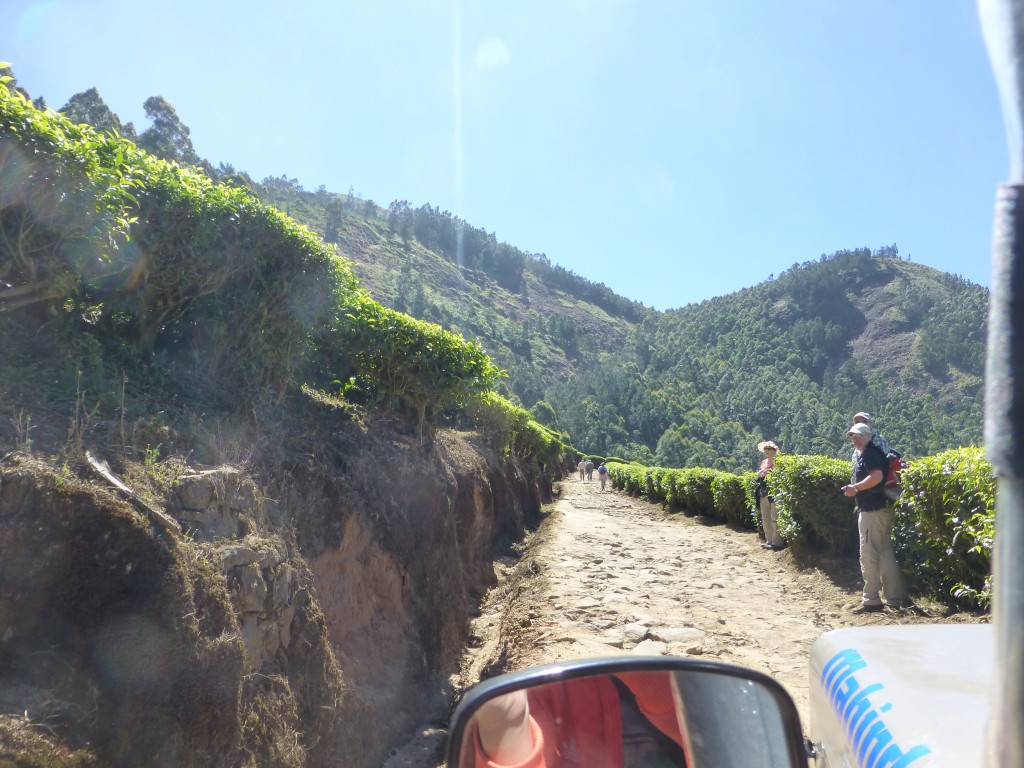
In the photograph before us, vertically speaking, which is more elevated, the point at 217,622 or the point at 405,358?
the point at 405,358

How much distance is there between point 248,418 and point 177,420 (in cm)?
107

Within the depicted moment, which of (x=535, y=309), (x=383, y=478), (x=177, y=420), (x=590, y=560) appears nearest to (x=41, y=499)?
(x=177, y=420)

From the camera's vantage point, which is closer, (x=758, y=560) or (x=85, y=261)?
(x=85, y=261)

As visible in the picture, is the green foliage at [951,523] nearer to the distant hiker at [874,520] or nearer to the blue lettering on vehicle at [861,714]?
the distant hiker at [874,520]

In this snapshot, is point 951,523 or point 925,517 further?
point 925,517

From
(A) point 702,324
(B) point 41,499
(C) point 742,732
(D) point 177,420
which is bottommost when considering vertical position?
(C) point 742,732

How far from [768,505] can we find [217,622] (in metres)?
10.3

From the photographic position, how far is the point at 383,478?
7145mm

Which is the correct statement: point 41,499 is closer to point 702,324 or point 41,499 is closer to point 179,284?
point 179,284

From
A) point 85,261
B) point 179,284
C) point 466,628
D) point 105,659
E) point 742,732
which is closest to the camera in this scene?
point 742,732

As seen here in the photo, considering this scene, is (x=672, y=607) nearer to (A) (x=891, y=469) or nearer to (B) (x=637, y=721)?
(A) (x=891, y=469)

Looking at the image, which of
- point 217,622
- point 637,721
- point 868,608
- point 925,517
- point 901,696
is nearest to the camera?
point 637,721

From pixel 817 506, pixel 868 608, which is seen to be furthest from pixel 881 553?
pixel 817 506

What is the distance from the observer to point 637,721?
6.20 ft
